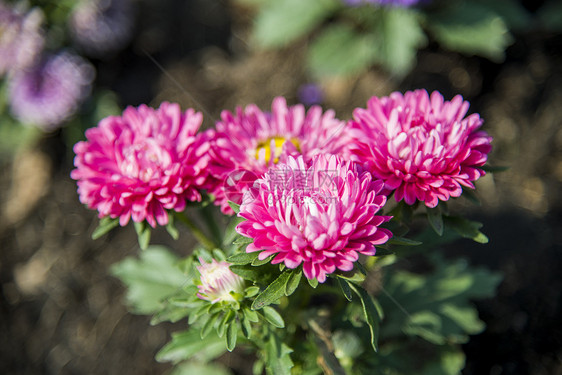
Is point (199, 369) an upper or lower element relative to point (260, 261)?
lower

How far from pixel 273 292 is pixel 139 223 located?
1.53 feet

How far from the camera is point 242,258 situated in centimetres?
122

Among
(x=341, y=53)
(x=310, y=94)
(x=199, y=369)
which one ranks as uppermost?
(x=341, y=53)

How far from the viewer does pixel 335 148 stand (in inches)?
54.7

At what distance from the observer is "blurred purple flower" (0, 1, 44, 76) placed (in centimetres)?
309

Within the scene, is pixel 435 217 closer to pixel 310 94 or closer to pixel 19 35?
pixel 310 94

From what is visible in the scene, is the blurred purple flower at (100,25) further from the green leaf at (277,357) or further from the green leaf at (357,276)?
the green leaf at (357,276)

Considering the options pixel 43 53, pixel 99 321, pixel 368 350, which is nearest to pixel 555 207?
pixel 368 350

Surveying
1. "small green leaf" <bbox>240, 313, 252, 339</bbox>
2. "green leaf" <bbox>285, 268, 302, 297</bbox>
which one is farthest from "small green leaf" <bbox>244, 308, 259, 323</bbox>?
"green leaf" <bbox>285, 268, 302, 297</bbox>

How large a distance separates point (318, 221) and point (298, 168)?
169 mm

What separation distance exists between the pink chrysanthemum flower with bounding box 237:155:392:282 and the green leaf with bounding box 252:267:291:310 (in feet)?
0.28

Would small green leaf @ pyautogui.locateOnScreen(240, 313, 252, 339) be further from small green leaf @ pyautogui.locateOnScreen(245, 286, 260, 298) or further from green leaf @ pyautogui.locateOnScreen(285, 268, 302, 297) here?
green leaf @ pyautogui.locateOnScreen(285, 268, 302, 297)

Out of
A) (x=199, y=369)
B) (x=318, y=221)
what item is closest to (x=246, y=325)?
(x=318, y=221)

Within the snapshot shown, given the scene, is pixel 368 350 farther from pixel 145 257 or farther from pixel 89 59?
pixel 89 59
